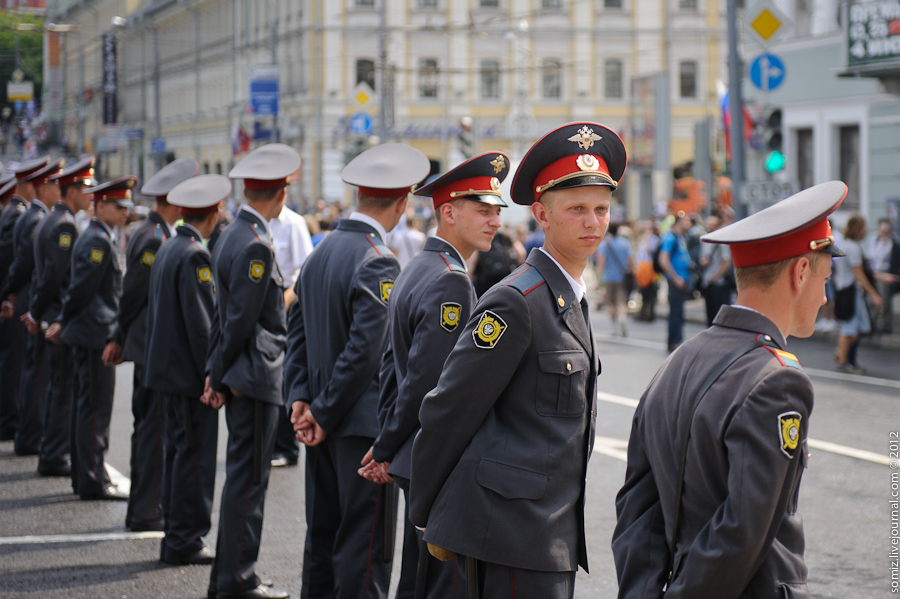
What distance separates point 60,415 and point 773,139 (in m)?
12.1

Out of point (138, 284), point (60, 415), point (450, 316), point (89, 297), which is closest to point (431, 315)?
point (450, 316)

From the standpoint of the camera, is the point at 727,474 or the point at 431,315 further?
the point at 431,315

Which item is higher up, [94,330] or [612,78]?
[612,78]

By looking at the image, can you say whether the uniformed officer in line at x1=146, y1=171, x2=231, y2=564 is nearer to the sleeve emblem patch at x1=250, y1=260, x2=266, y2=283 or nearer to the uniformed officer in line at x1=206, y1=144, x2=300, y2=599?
the uniformed officer in line at x1=206, y1=144, x2=300, y2=599

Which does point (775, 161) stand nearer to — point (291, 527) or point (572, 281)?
point (291, 527)

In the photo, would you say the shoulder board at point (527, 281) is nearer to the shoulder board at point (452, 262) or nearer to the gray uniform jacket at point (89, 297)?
the shoulder board at point (452, 262)

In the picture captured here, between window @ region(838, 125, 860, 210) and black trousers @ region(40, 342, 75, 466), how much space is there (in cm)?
1847

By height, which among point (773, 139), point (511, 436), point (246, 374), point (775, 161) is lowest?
point (246, 374)

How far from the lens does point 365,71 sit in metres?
55.2

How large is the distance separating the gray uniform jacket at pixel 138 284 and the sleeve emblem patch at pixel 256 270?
1667 mm

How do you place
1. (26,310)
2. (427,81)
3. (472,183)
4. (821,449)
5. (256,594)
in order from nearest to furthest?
(472,183), (256,594), (821,449), (26,310), (427,81)

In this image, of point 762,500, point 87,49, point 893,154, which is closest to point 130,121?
point 87,49

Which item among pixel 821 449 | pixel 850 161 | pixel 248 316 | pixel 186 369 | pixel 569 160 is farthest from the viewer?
pixel 850 161

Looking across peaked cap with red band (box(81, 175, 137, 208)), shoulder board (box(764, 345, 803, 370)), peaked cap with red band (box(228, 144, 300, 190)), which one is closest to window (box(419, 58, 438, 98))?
peaked cap with red band (box(81, 175, 137, 208))
